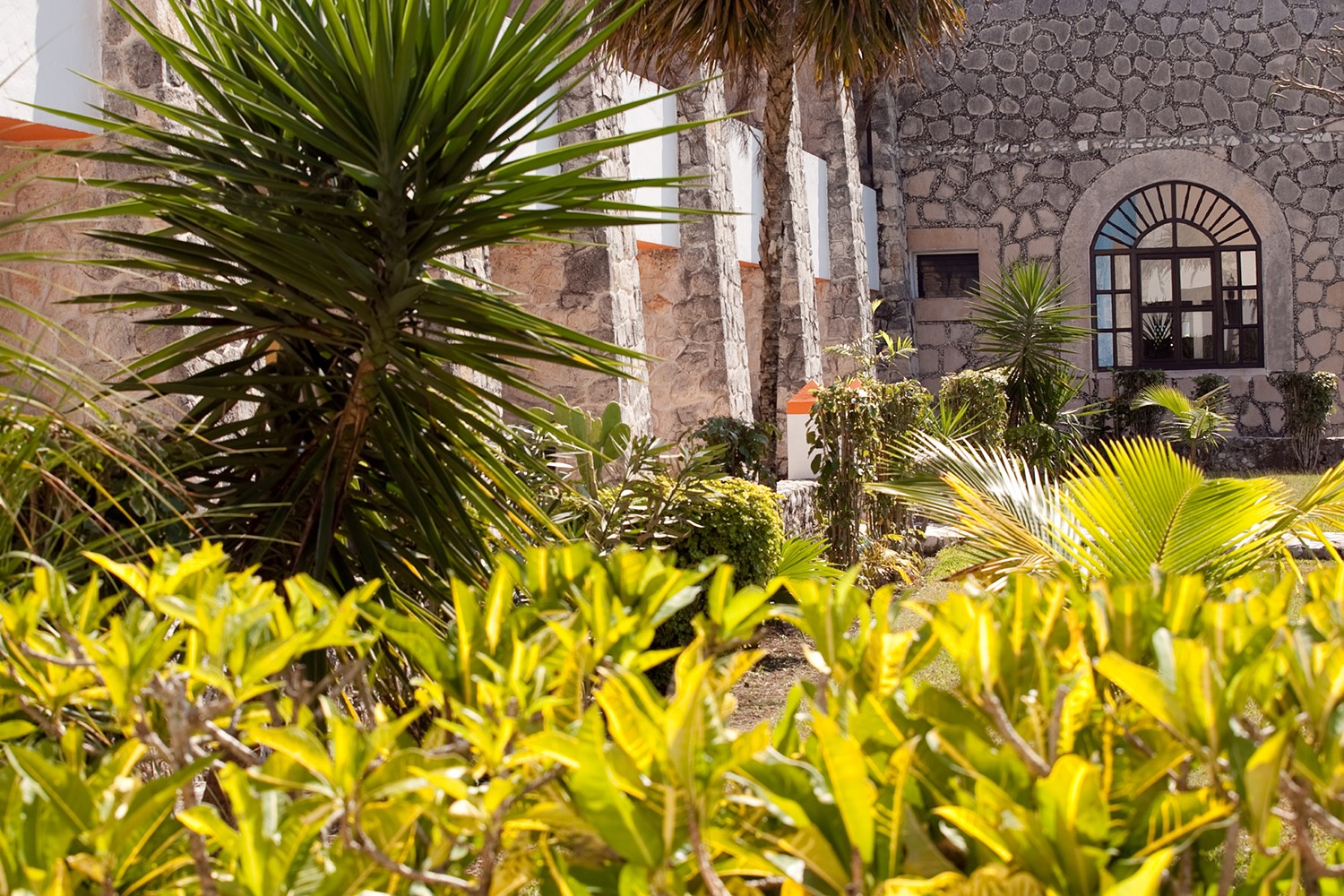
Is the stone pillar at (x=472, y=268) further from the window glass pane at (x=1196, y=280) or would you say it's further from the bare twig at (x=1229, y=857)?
the window glass pane at (x=1196, y=280)

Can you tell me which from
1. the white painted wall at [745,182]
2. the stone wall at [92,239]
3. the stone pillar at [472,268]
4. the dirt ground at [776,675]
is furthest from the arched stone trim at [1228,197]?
the stone wall at [92,239]

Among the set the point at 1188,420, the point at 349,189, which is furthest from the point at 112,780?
the point at 1188,420

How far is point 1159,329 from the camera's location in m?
15.3

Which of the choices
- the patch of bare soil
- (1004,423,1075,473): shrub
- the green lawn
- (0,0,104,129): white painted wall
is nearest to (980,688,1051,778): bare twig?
the patch of bare soil

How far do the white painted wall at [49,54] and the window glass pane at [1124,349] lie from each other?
43.3 feet

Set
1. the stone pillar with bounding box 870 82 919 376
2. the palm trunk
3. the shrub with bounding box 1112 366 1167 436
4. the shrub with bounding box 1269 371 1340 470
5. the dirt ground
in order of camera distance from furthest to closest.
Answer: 1. the stone pillar with bounding box 870 82 919 376
2. the shrub with bounding box 1112 366 1167 436
3. the shrub with bounding box 1269 371 1340 470
4. the palm trunk
5. the dirt ground

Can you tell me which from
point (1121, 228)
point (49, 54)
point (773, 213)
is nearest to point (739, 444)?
point (773, 213)

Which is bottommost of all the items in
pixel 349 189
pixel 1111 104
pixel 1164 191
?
pixel 349 189

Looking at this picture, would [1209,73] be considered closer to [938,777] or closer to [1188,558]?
[1188,558]

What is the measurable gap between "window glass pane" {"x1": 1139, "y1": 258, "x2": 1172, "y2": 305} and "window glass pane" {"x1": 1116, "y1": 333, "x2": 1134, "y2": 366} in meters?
0.47

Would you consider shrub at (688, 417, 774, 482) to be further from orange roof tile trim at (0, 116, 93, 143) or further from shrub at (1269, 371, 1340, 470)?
shrub at (1269, 371, 1340, 470)

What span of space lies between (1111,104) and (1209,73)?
1.16 m

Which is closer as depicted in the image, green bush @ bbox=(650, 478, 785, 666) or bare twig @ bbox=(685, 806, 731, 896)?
bare twig @ bbox=(685, 806, 731, 896)

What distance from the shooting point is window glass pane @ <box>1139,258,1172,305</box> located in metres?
15.2
